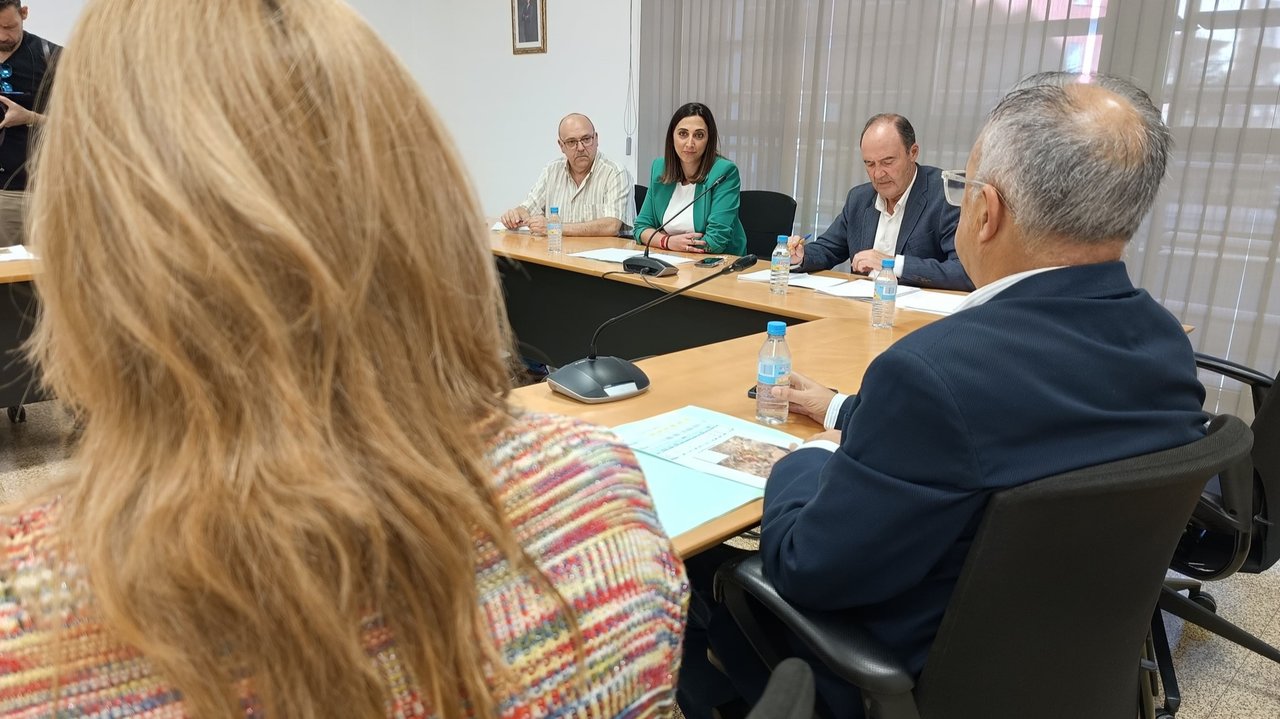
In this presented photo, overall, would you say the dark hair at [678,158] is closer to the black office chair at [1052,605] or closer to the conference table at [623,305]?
the conference table at [623,305]

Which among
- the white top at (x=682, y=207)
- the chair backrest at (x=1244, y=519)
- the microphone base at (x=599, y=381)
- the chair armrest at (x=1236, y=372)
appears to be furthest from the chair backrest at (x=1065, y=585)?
the white top at (x=682, y=207)

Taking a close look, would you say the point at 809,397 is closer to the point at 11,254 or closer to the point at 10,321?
the point at 10,321

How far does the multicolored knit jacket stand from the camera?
46 cm

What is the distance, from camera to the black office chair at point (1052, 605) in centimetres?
76

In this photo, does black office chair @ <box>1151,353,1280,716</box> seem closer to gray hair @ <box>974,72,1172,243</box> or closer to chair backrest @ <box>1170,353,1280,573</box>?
chair backrest @ <box>1170,353,1280,573</box>

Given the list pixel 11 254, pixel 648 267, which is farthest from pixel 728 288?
pixel 11 254

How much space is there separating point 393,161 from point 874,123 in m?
2.70

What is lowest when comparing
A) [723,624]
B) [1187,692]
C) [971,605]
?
[1187,692]

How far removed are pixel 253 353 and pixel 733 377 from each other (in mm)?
1367

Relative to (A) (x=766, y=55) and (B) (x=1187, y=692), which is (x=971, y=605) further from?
(A) (x=766, y=55)

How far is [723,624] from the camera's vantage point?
132 centimetres

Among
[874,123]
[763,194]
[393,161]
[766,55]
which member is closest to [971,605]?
[393,161]

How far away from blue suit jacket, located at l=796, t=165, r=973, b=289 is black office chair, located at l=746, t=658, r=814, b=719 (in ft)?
6.54

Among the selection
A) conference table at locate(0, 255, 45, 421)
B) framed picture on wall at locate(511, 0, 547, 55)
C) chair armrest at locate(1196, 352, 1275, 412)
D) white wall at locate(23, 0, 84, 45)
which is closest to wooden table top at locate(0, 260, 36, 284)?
conference table at locate(0, 255, 45, 421)
